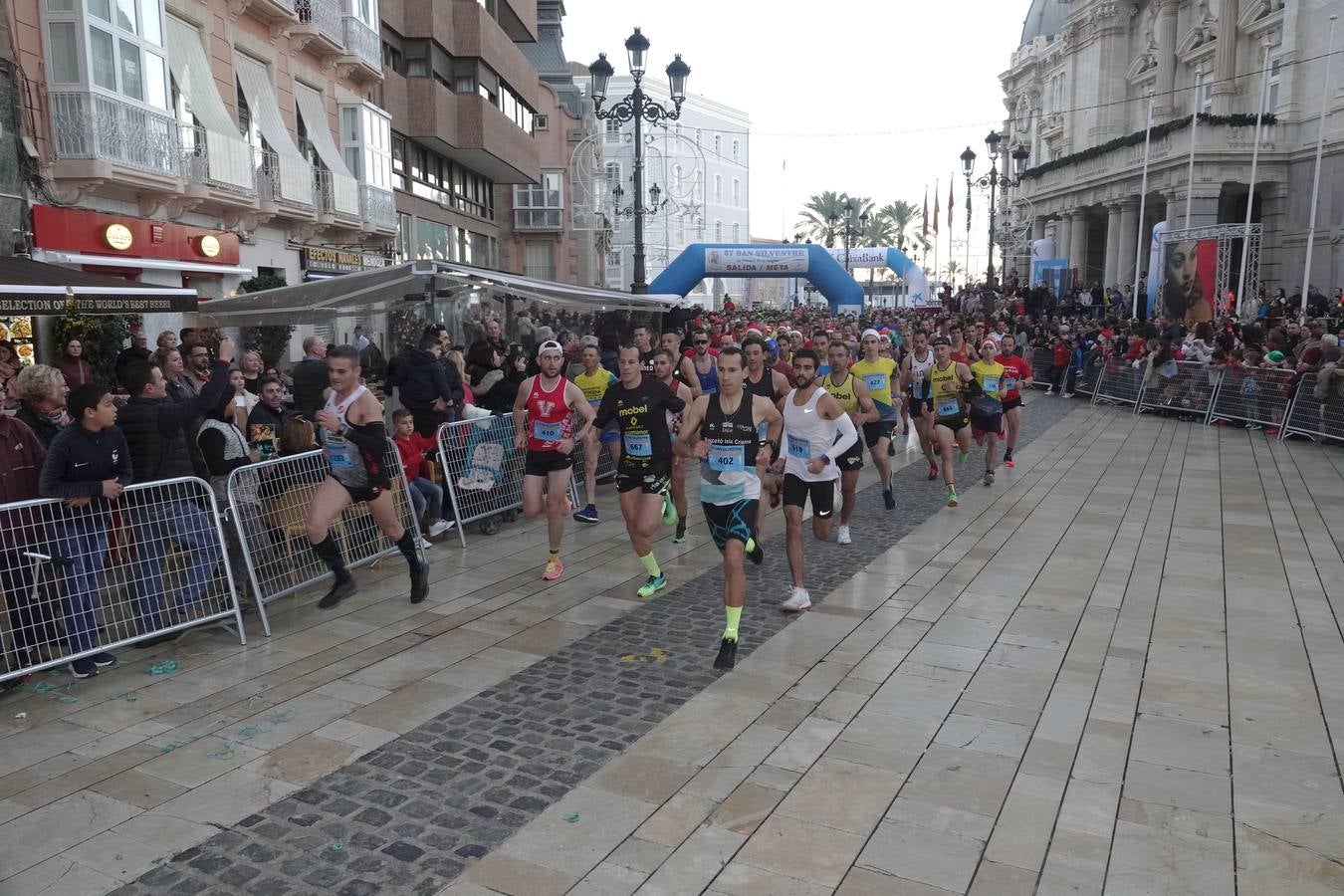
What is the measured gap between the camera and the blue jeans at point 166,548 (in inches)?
227

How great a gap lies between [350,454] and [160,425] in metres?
1.19

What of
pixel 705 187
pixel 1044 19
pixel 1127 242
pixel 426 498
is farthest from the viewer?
pixel 705 187

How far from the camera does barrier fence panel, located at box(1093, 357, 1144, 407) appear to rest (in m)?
19.8

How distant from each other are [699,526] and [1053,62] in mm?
53134

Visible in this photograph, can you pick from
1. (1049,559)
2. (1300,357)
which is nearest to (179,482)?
(1049,559)

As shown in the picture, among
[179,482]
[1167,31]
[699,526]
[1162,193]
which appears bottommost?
[699,526]

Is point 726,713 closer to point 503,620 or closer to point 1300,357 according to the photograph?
point 503,620

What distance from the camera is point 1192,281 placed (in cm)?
2433

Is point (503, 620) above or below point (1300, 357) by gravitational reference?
below

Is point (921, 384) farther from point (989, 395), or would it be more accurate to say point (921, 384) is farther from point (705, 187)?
point (705, 187)

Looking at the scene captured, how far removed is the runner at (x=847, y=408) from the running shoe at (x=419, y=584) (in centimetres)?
350

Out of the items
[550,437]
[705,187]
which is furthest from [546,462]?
[705,187]

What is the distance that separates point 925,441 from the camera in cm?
1188

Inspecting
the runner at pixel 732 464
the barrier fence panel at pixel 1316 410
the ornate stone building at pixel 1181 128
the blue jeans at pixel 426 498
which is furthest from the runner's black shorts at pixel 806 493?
the ornate stone building at pixel 1181 128
